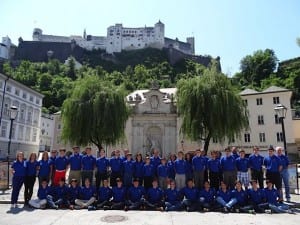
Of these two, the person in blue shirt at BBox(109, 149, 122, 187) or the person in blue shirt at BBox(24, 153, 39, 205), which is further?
the person in blue shirt at BBox(109, 149, 122, 187)

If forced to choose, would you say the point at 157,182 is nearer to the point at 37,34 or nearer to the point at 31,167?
the point at 31,167

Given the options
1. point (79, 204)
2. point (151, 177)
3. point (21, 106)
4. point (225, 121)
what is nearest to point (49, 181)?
point (79, 204)

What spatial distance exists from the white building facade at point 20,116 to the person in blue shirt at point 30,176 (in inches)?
1255

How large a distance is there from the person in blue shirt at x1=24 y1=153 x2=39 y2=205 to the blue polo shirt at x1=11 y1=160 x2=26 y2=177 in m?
0.14

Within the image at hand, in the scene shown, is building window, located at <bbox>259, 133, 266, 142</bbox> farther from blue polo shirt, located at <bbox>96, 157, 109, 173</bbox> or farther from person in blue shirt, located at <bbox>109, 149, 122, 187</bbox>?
blue polo shirt, located at <bbox>96, 157, 109, 173</bbox>

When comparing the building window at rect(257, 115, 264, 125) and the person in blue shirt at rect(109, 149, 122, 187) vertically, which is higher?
the building window at rect(257, 115, 264, 125)

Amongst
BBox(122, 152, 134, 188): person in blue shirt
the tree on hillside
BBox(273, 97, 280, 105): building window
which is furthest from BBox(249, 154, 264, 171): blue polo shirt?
the tree on hillside

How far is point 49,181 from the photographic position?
11.8 m

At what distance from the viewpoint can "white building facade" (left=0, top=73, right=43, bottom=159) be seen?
4128 cm

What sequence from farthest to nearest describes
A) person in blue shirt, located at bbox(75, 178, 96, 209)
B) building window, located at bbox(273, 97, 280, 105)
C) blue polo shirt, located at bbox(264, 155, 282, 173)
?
building window, located at bbox(273, 97, 280, 105)
blue polo shirt, located at bbox(264, 155, 282, 173)
person in blue shirt, located at bbox(75, 178, 96, 209)

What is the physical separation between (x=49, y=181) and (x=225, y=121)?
47.3 ft

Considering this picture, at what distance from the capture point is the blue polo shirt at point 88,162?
11.8 m

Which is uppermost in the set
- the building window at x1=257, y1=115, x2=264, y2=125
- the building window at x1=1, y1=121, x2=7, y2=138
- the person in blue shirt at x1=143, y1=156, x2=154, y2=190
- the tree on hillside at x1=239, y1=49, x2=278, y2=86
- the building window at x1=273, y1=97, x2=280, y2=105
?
the tree on hillside at x1=239, y1=49, x2=278, y2=86

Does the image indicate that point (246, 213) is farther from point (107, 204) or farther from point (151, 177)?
point (107, 204)
